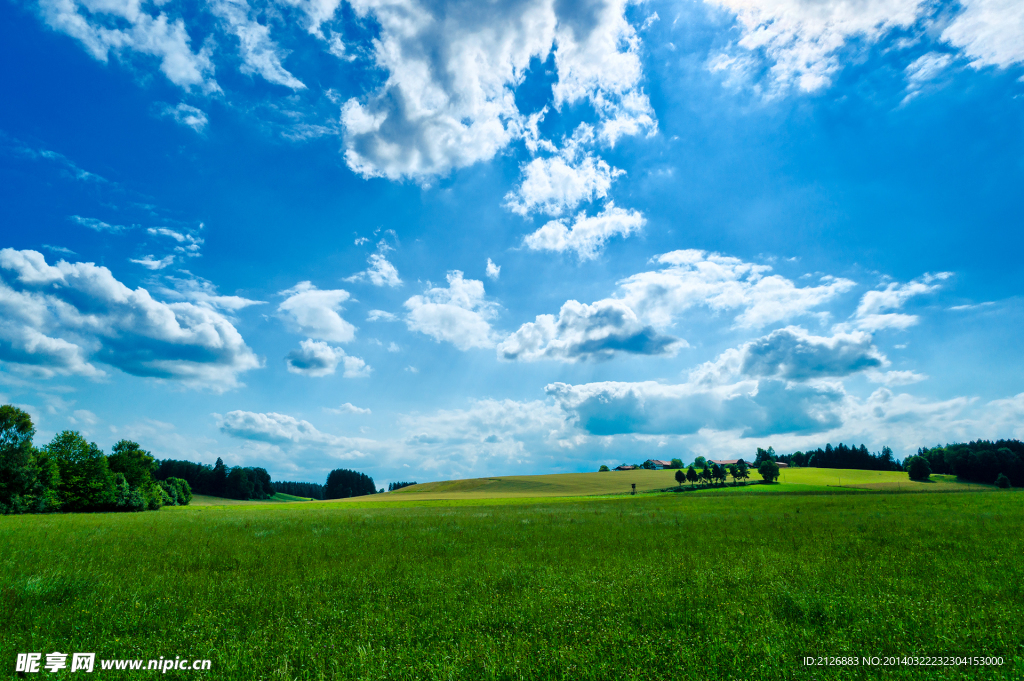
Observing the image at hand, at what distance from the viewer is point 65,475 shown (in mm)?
65500

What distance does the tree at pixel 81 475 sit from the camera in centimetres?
6412

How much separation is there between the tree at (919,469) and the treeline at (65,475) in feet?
590

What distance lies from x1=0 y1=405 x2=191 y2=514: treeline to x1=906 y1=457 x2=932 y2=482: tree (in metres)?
180

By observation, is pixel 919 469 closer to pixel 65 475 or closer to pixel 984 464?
pixel 984 464

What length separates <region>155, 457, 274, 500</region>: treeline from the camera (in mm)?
158750

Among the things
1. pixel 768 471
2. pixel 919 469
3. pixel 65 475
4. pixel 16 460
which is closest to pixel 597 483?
pixel 768 471

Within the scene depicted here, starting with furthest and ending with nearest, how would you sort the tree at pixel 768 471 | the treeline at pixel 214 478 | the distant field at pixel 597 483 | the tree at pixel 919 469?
the treeline at pixel 214 478, the tree at pixel 919 469, the tree at pixel 768 471, the distant field at pixel 597 483

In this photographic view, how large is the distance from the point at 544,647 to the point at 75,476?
8642cm

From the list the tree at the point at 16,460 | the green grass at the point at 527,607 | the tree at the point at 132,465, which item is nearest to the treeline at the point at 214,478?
the tree at the point at 132,465

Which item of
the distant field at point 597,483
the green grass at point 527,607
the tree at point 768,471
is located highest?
the green grass at point 527,607

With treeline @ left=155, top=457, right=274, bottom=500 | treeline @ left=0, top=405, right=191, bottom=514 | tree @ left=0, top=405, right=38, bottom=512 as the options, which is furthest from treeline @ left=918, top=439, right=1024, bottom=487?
treeline @ left=155, top=457, right=274, bottom=500

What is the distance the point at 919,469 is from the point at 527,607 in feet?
544

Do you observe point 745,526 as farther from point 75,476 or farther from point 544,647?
point 75,476

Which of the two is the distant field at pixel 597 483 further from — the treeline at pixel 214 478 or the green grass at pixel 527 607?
the green grass at pixel 527 607
